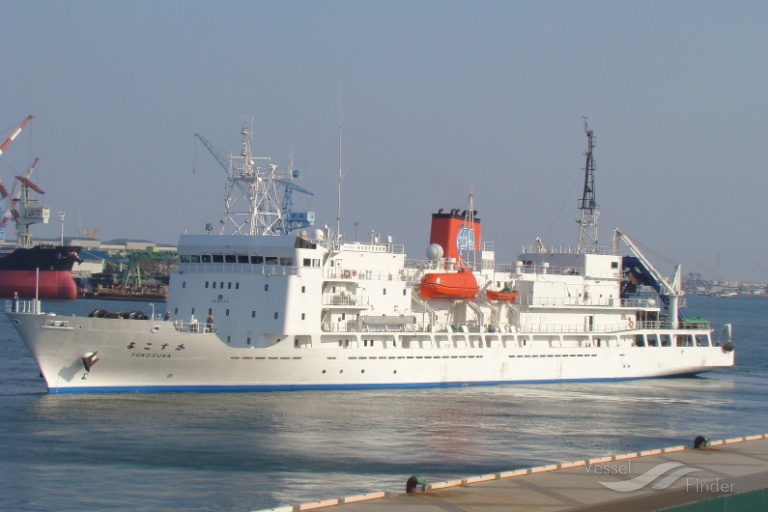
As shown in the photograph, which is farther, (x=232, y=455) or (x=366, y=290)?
(x=366, y=290)

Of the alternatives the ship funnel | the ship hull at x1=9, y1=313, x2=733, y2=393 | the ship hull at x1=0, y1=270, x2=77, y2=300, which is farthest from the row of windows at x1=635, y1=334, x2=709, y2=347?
the ship hull at x1=0, y1=270, x2=77, y2=300

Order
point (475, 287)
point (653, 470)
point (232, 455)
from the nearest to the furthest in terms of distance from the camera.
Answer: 1. point (653, 470)
2. point (232, 455)
3. point (475, 287)

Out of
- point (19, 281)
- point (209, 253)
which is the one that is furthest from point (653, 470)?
point (19, 281)

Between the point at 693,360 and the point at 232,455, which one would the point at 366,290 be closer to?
the point at 232,455

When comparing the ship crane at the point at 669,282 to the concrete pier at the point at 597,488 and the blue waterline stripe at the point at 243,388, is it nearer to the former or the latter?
the blue waterline stripe at the point at 243,388

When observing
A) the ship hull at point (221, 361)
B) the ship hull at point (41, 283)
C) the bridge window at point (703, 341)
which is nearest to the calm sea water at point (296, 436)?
the ship hull at point (221, 361)

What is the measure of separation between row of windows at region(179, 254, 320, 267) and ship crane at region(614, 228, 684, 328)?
20.0 m

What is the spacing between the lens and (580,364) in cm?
4484

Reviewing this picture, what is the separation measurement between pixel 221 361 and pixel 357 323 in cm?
597

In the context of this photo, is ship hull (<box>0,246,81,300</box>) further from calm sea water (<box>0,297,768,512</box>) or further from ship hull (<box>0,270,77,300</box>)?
calm sea water (<box>0,297,768,512</box>)

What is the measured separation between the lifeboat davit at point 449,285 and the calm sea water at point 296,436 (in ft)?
13.2

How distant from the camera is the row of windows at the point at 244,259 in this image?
3709 centimetres

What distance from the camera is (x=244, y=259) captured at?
124 ft

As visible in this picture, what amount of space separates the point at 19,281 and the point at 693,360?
89.5 meters
